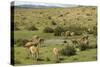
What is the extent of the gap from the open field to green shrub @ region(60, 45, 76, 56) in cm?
4

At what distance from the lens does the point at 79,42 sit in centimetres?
245

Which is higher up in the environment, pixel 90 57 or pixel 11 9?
pixel 11 9

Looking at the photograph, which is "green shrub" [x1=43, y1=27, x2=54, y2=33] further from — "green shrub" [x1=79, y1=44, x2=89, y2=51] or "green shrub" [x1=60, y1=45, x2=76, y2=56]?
"green shrub" [x1=79, y1=44, x2=89, y2=51]

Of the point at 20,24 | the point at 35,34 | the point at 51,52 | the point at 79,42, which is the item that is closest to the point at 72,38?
the point at 79,42

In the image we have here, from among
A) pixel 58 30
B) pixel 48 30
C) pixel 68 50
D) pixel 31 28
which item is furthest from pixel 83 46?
pixel 31 28

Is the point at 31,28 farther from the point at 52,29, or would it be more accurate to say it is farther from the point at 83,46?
the point at 83,46

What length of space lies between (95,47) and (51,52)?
59cm

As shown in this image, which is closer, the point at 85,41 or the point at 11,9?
the point at 11,9

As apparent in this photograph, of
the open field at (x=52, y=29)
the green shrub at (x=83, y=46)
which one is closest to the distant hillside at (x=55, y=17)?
the open field at (x=52, y=29)

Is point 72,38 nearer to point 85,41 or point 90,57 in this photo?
point 85,41
